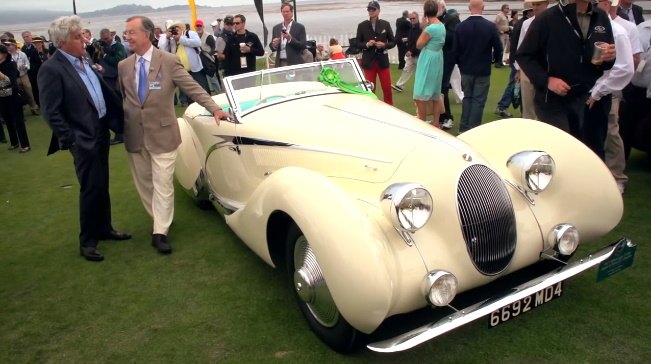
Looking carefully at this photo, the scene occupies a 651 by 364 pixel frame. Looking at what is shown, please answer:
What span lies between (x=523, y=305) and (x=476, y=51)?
447 centimetres

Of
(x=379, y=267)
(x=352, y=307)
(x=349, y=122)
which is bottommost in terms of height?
(x=352, y=307)

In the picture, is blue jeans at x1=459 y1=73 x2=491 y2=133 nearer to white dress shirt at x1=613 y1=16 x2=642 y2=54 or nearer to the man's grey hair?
white dress shirt at x1=613 y1=16 x2=642 y2=54

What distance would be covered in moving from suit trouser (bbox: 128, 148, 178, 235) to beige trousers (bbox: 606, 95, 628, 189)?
3.97 metres

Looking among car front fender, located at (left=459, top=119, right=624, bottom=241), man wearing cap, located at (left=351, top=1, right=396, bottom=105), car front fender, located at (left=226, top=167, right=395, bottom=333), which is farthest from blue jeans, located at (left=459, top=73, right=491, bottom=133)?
car front fender, located at (left=226, top=167, right=395, bottom=333)

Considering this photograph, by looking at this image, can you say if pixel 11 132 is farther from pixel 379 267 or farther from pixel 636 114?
pixel 636 114

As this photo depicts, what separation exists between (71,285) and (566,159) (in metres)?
3.55

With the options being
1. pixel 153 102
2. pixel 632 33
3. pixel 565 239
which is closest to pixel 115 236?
pixel 153 102

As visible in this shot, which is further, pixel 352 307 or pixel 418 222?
pixel 418 222

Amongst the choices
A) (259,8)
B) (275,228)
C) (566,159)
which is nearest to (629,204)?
(566,159)

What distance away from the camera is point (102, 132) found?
4.11 metres

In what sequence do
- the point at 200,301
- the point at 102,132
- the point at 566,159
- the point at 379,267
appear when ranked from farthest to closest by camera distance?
the point at 102,132, the point at 200,301, the point at 566,159, the point at 379,267

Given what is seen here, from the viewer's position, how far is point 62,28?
3723mm

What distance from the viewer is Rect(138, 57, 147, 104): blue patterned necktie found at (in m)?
3.97

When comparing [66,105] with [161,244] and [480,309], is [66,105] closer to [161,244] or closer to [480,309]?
[161,244]
